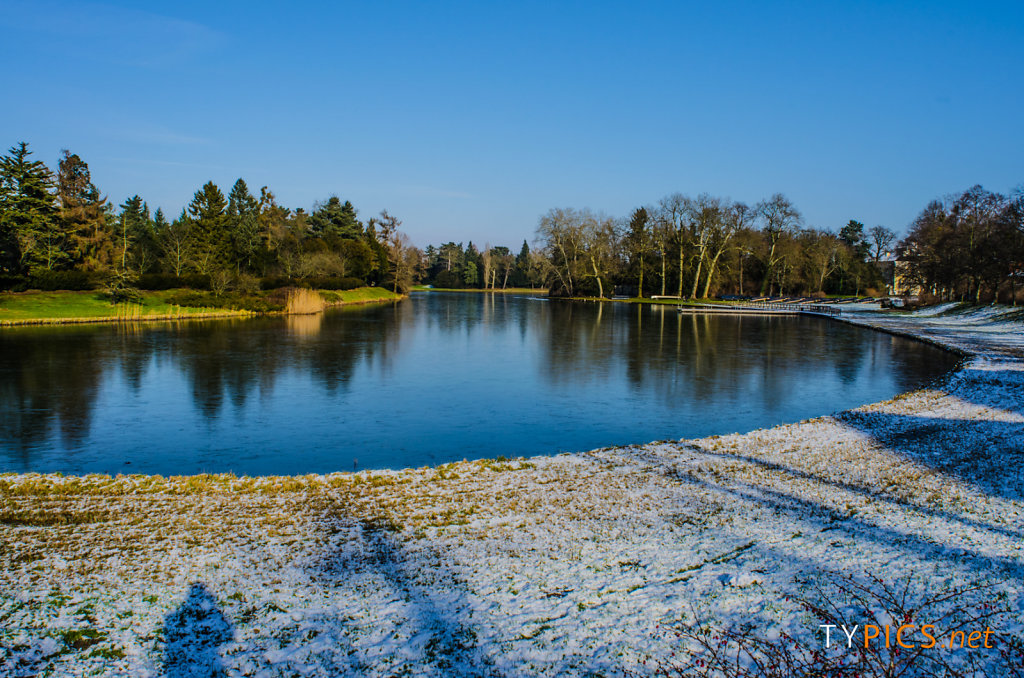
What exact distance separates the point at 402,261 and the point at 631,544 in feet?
205

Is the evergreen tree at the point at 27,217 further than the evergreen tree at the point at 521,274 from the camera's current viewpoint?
No

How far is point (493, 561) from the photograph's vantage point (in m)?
4.40

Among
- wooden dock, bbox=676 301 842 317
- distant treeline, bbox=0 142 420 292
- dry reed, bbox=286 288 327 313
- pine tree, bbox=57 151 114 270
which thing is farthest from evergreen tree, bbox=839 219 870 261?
pine tree, bbox=57 151 114 270

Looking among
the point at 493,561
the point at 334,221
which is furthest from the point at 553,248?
the point at 493,561

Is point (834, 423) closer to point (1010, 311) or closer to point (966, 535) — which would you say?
point (966, 535)

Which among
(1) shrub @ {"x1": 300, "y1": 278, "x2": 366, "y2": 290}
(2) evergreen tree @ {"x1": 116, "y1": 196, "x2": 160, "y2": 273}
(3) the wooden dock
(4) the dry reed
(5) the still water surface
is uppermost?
(2) evergreen tree @ {"x1": 116, "y1": 196, "x2": 160, "y2": 273}

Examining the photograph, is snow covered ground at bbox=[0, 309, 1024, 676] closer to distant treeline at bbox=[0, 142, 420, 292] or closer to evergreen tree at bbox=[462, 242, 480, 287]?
distant treeline at bbox=[0, 142, 420, 292]

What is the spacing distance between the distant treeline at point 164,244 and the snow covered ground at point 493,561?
2854 centimetres

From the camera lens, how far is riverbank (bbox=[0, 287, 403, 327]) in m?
24.9

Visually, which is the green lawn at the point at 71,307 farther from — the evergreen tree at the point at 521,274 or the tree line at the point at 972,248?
the evergreen tree at the point at 521,274

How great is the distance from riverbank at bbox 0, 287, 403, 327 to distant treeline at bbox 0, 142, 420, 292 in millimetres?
1062

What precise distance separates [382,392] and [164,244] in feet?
107

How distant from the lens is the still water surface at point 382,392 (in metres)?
8.38

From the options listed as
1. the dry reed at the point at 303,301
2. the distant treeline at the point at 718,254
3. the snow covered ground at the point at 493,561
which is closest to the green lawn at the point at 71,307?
the dry reed at the point at 303,301
